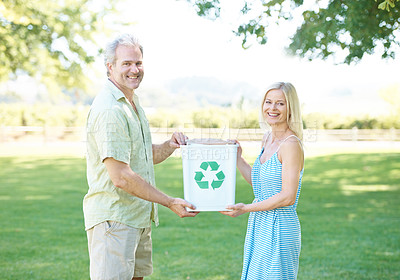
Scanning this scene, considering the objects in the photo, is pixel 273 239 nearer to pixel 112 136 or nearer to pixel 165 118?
pixel 112 136

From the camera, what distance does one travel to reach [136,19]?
14.1 metres

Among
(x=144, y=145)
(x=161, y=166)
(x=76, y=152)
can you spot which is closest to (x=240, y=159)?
(x=144, y=145)

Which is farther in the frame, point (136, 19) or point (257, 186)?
point (136, 19)

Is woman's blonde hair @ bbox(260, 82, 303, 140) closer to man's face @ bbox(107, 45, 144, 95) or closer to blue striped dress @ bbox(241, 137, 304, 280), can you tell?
blue striped dress @ bbox(241, 137, 304, 280)

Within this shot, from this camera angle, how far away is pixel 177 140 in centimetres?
311

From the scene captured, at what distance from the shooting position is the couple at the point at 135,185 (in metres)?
2.68

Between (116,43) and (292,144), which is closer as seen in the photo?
(292,144)

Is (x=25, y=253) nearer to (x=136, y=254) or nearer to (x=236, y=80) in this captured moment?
(x=136, y=254)

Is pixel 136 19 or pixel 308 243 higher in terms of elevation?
pixel 136 19

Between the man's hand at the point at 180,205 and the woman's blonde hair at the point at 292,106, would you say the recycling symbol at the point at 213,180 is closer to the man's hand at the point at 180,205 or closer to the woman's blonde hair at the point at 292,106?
the man's hand at the point at 180,205

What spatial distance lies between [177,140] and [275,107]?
0.70 m

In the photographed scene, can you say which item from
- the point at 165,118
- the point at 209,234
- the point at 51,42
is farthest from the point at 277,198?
the point at 165,118

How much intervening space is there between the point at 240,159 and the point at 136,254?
93 cm

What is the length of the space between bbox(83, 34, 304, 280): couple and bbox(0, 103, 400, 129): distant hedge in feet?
50.7
